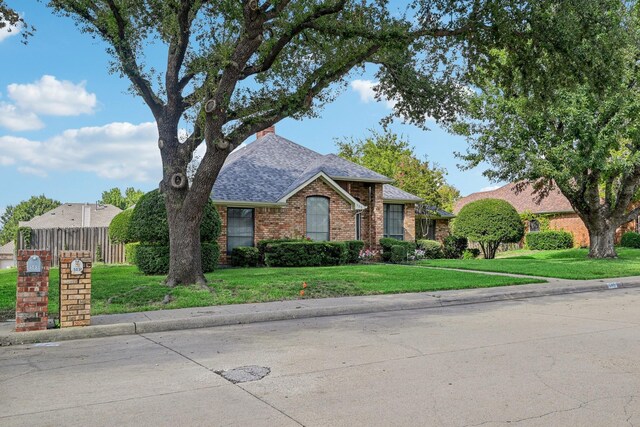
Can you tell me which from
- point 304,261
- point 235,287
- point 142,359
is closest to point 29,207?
point 304,261

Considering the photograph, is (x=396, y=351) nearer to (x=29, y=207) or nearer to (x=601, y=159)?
(x=601, y=159)

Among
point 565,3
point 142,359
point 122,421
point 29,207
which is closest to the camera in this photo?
point 122,421

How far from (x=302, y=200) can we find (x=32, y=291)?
15415 mm

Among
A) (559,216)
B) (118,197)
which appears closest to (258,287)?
(559,216)

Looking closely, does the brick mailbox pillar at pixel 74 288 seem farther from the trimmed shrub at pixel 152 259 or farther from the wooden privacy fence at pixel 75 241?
the wooden privacy fence at pixel 75 241

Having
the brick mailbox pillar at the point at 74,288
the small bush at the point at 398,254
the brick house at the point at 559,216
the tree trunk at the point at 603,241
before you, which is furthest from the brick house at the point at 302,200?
the brick house at the point at 559,216

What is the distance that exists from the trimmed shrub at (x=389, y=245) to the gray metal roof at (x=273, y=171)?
112 inches

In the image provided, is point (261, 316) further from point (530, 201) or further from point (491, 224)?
point (530, 201)

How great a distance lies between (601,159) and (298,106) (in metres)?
14.2

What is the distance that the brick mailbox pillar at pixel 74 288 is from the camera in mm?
8562

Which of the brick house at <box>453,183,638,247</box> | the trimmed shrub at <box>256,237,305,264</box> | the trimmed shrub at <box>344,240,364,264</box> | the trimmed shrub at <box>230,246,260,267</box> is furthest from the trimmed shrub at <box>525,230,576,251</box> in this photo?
the trimmed shrub at <box>230,246,260,267</box>

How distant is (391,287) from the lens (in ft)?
44.5

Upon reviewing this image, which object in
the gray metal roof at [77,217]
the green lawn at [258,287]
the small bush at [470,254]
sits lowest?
the green lawn at [258,287]

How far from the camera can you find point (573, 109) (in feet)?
68.3
